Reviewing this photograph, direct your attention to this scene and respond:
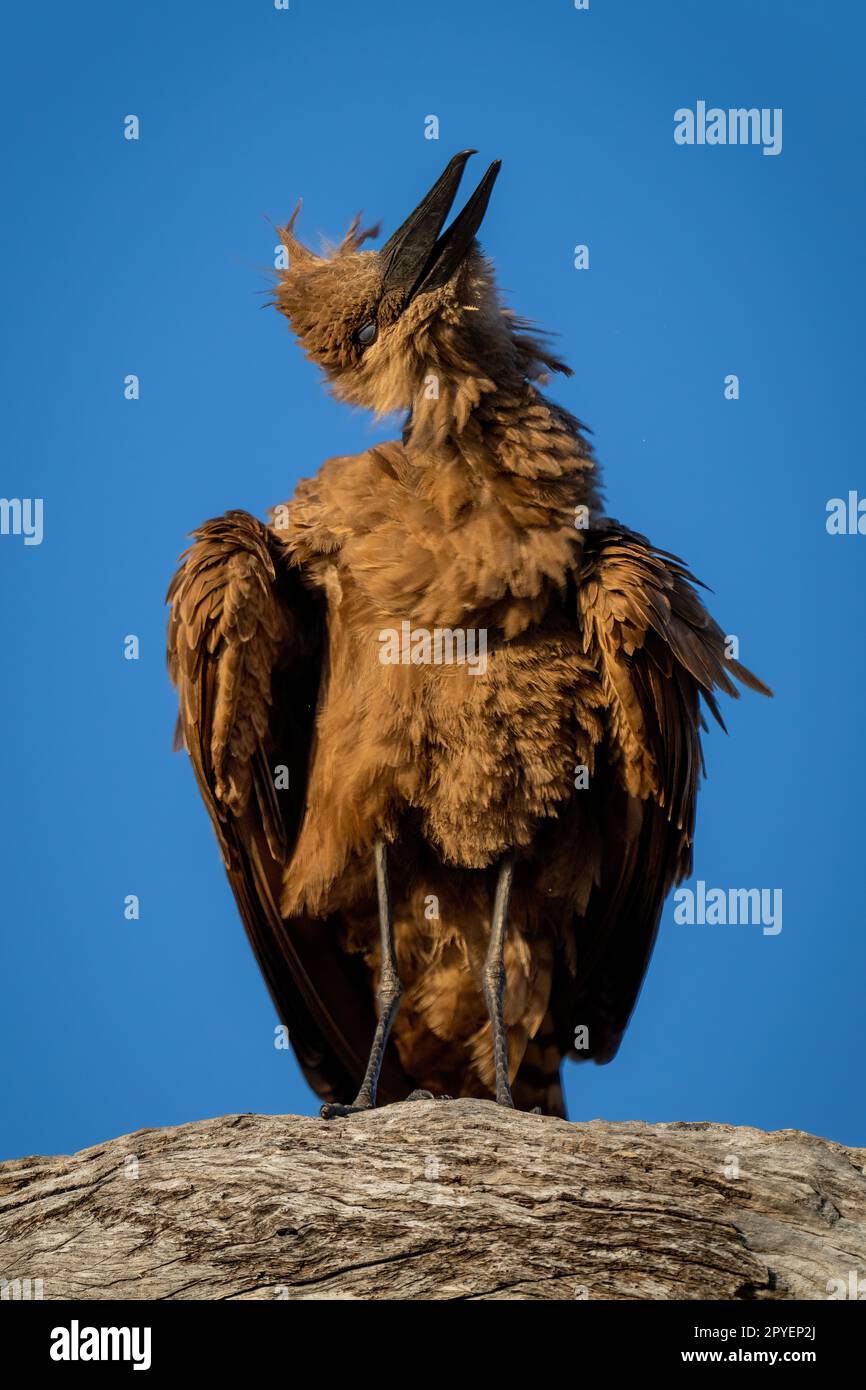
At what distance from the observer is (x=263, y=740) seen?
9.70 metres

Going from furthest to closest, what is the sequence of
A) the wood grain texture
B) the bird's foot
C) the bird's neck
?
1. the bird's neck
2. the bird's foot
3. the wood grain texture

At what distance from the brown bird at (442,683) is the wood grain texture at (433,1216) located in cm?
138

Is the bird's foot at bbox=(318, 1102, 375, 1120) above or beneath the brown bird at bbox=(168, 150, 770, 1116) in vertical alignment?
beneath

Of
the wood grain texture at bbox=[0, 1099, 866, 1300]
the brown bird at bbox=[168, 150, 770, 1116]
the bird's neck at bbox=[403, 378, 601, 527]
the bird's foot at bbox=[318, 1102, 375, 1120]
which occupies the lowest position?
the wood grain texture at bbox=[0, 1099, 866, 1300]

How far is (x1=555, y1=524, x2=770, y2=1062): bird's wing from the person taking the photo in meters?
9.14

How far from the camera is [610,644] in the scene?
29.9ft

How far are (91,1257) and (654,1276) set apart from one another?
2.17m

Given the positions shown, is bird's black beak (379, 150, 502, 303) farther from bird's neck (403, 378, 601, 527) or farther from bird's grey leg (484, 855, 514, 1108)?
bird's grey leg (484, 855, 514, 1108)

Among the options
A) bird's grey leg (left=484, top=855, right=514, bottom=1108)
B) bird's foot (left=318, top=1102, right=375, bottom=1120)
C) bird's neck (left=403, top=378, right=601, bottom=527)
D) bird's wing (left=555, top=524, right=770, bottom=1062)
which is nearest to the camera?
bird's foot (left=318, top=1102, right=375, bottom=1120)

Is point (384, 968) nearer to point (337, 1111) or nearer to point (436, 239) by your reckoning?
point (337, 1111)

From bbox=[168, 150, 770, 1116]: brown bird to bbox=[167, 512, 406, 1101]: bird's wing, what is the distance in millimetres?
15

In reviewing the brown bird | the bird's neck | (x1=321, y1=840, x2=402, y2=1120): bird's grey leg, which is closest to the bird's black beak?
the brown bird

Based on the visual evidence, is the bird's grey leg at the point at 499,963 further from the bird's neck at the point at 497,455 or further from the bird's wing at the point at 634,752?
the bird's neck at the point at 497,455

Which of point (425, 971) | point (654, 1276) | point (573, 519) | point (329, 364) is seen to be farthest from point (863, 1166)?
point (329, 364)
